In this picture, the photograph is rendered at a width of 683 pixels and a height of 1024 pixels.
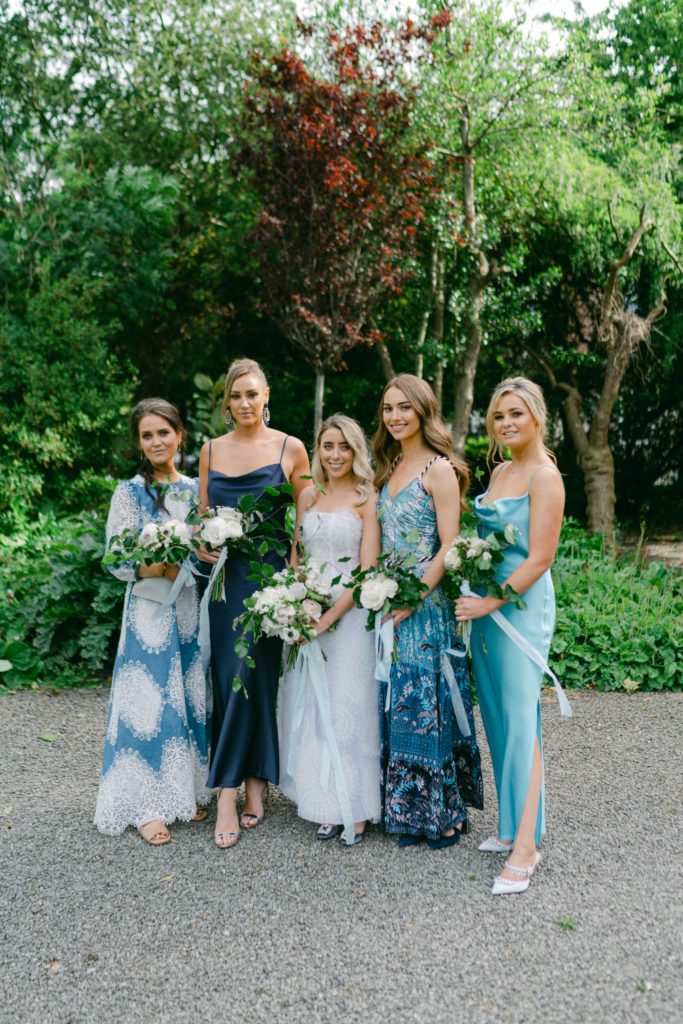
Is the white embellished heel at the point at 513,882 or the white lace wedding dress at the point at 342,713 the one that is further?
the white lace wedding dress at the point at 342,713

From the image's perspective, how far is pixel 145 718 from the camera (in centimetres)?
384

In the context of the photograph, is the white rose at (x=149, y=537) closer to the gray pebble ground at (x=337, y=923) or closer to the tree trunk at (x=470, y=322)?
the gray pebble ground at (x=337, y=923)

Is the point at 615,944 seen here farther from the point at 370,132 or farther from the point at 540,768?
the point at 370,132

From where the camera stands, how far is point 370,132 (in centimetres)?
884

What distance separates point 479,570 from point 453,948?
1399 millimetres

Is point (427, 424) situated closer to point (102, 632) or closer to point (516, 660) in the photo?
point (516, 660)

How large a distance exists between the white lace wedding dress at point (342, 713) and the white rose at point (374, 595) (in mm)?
359

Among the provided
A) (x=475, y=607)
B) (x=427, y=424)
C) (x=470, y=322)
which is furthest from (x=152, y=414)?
(x=470, y=322)

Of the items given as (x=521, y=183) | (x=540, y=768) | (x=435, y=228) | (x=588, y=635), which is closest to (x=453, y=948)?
(x=540, y=768)

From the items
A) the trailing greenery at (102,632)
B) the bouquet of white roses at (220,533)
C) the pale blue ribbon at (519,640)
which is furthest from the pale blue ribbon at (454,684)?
the trailing greenery at (102,632)

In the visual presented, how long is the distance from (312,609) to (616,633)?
3672mm

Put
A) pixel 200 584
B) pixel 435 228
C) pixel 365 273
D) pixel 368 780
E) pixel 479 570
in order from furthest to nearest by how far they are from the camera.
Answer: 1. pixel 435 228
2. pixel 365 273
3. pixel 200 584
4. pixel 368 780
5. pixel 479 570

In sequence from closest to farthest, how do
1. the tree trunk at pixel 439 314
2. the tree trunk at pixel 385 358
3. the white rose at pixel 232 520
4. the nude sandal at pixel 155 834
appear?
the white rose at pixel 232 520 < the nude sandal at pixel 155 834 < the tree trunk at pixel 439 314 < the tree trunk at pixel 385 358

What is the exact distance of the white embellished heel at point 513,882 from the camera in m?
3.28
